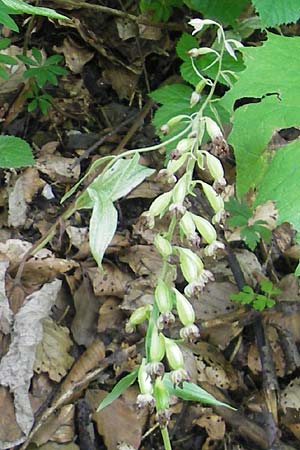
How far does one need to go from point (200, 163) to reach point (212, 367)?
1176mm

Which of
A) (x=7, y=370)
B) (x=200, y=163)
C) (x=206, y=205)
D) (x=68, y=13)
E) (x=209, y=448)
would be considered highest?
(x=200, y=163)

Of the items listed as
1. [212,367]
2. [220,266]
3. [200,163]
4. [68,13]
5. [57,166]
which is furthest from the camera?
[68,13]

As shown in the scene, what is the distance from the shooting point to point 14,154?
7.20ft

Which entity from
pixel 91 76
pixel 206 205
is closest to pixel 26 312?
pixel 206 205

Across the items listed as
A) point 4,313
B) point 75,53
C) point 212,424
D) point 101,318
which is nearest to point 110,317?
point 101,318

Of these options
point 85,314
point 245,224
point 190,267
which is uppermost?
point 190,267

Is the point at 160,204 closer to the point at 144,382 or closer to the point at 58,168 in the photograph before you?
the point at 144,382

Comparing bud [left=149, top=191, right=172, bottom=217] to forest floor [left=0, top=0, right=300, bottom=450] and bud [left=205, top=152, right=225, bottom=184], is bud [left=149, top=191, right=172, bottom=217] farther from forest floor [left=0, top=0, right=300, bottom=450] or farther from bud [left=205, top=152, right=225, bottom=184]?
forest floor [left=0, top=0, right=300, bottom=450]

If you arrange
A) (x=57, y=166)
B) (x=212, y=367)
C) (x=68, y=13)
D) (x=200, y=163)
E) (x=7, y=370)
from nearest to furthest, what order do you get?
1. (x=200, y=163)
2. (x=7, y=370)
3. (x=212, y=367)
4. (x=57, y=166)
5. (x=68, y=13)

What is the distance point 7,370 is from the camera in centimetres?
221

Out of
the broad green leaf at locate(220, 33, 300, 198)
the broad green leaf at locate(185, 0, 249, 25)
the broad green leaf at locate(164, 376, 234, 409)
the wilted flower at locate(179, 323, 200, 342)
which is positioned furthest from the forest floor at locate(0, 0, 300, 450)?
the wilted flower at locate(179, 323, 200, 342)

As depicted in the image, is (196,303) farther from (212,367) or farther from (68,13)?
(68,13)

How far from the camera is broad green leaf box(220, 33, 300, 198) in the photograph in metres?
1.59

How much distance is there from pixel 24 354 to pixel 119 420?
37 cm
